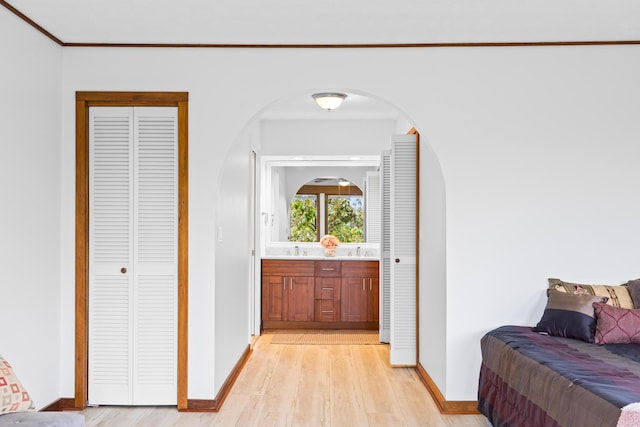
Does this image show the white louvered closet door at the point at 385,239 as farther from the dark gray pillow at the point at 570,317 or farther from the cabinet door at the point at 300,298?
the dark gray pillow at the point at 570,317

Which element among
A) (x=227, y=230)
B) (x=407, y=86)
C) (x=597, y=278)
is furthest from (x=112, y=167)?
(x=597, y=278)

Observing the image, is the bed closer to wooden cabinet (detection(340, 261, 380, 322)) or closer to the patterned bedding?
the patterned bedding

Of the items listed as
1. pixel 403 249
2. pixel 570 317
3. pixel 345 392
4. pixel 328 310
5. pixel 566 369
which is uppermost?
pixel 403 249

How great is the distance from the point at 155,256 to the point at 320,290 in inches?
127

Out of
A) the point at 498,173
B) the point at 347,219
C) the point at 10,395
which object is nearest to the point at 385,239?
the point at 347,219

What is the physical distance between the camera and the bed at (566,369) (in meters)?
2.42

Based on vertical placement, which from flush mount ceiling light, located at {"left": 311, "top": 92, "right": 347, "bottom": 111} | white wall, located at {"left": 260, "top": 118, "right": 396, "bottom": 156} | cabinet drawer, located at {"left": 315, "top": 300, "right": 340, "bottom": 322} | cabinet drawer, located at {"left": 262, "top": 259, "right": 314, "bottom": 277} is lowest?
cabinet drawer, located at {"left": 315, "top": 300, "right": 340, "bottom": 322}

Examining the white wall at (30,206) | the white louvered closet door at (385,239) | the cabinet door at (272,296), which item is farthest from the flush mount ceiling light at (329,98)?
the cabinet door at (272,296)

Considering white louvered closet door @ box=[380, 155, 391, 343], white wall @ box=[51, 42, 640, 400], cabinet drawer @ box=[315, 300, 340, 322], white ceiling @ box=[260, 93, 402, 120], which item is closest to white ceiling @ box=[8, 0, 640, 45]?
white wall @ box=[51, 42, 640, 400]

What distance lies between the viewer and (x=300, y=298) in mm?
6992

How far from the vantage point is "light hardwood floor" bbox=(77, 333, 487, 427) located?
3.81 m

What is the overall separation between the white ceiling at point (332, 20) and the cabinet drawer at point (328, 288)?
3637 millimetres

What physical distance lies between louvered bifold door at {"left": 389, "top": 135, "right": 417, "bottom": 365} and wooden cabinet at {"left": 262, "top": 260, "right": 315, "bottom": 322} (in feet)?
6.20

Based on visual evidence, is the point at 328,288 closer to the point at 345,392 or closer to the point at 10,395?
the point at 345,392
